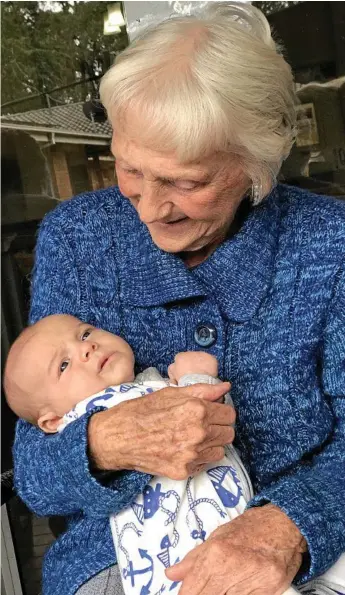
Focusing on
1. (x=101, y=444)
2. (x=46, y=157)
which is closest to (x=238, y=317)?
(x=101, y=444)

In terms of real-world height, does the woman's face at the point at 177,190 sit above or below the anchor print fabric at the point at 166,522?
above

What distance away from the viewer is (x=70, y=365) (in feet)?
5.43

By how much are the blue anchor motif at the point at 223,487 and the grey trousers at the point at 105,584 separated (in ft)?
1.10

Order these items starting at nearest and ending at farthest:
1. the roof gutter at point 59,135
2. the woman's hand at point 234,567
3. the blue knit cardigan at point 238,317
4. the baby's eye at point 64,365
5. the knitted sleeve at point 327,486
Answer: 1. the woman's hand at point 234,567
2. the knitted sleeve at point 327,486
3. the baby's eye at point 64,365
4. the blue knit cardigan at point 238,317
5. the roof gutter at point 59,135

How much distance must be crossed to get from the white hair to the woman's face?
31 mm

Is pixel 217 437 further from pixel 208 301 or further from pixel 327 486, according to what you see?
pixel 208 301

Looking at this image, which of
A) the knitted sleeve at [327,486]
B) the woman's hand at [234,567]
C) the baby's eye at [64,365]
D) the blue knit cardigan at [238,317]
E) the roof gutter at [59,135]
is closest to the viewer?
the woman's hand at [234,567]

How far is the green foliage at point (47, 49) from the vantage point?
2.93m

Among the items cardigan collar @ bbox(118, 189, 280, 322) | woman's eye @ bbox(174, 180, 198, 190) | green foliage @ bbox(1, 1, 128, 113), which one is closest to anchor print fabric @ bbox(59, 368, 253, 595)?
cardigan collar @ bbox(118, 189, 280, 322)

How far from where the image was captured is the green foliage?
293 cm

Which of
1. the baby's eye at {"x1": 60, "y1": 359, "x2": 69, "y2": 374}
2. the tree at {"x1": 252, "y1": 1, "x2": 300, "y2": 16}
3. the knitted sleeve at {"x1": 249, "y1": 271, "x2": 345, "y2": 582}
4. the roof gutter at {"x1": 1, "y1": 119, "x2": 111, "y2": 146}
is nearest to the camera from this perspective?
the knitted sleeve at {"x1": 249, "y1": 271, "x2": 345, "y2": 582}

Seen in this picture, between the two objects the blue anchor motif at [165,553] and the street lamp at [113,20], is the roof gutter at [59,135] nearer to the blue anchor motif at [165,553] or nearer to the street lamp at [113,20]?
the street lamp at [113,20]

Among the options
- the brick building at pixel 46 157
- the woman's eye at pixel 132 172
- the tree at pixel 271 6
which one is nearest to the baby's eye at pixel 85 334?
the woman's eye at pixel 132 172

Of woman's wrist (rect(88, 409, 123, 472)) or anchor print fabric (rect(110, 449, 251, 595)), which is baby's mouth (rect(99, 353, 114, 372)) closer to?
woman's wrist (rect(88, 409, 123, 472))
